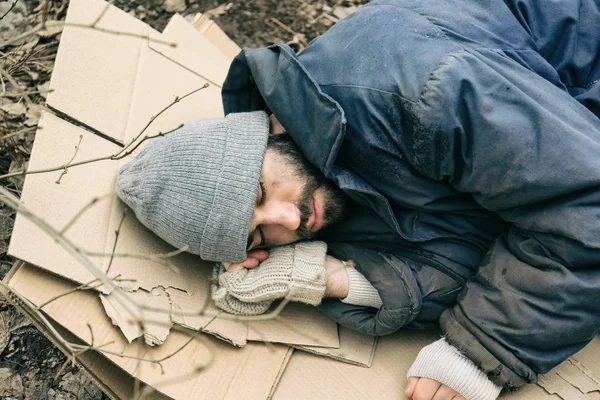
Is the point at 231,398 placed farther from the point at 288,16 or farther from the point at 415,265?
the point at 288,16

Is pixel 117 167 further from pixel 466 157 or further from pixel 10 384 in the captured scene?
pixel 466 157

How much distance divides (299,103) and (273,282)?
0.57 meters

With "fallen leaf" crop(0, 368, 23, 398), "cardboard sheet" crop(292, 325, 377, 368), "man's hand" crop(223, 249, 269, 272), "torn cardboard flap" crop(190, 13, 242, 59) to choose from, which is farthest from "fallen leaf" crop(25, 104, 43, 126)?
"cardboard sheet" crop(292, 325, 377, 368)

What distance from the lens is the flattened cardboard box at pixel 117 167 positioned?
182 cm

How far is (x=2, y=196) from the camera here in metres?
1.23

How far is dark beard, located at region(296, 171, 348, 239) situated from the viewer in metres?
1.88

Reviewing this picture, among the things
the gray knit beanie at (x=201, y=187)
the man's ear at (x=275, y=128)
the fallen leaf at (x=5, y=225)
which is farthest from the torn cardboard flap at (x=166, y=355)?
the man's ear at (x=275, y=128)

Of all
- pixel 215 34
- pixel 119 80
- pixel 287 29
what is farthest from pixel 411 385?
pixel 287 29

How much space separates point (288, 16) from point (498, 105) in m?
1.58

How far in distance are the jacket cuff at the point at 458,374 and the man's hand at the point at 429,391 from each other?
16 millimetres

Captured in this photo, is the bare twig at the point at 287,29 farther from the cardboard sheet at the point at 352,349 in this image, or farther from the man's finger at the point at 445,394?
the man's finger at the point at 445,394

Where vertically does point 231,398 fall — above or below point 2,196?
below

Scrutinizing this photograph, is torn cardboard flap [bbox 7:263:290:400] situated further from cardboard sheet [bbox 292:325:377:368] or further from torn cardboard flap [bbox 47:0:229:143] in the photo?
torn cardboard flap [bbox 47:0:229:143]

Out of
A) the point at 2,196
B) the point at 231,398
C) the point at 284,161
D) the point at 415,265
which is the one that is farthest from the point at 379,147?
the point at 2,196
